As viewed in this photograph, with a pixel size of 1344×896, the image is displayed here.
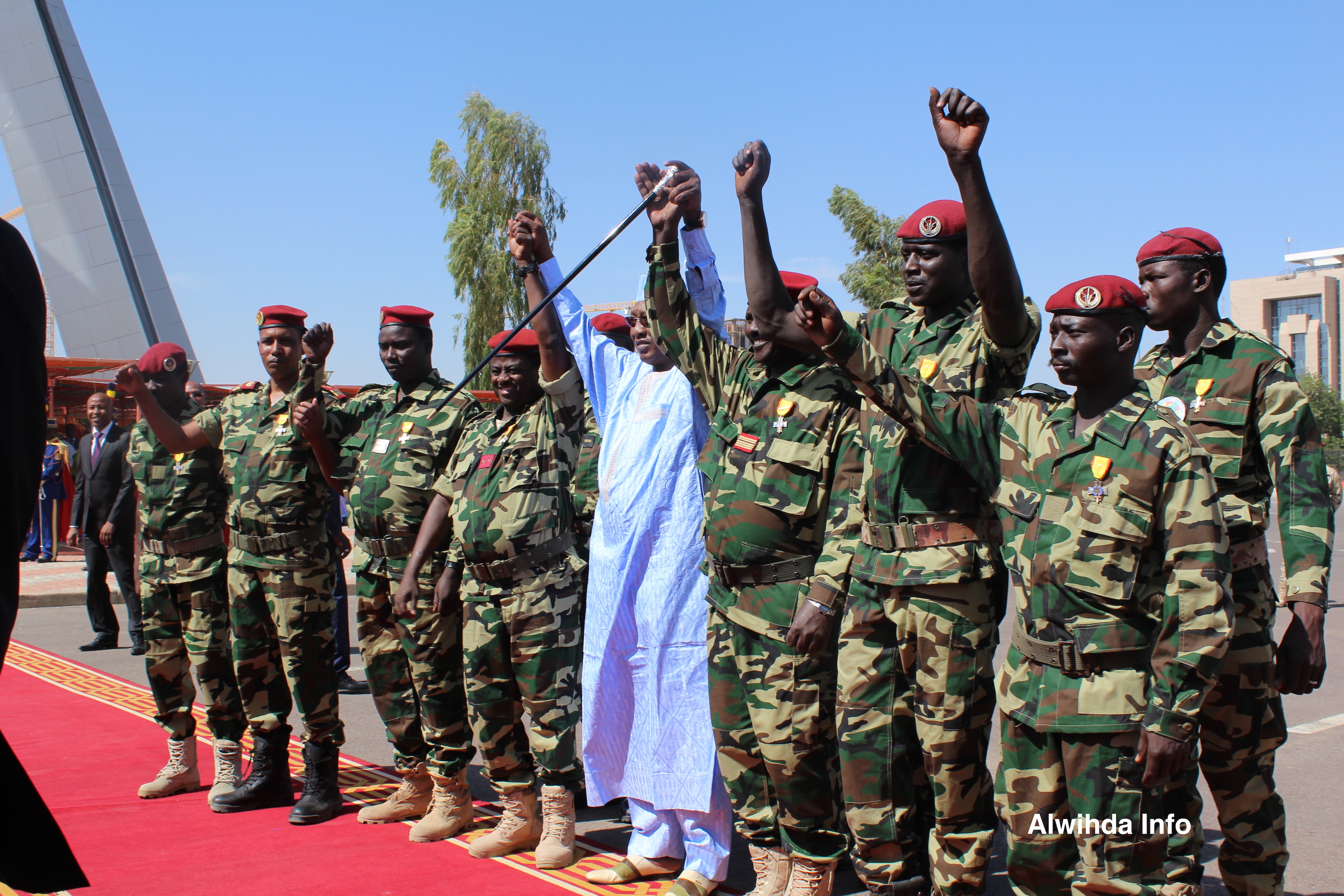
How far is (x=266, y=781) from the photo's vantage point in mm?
5215

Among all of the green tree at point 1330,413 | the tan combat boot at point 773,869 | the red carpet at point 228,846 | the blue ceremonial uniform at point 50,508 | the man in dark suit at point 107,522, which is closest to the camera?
the tan combat boot at point 773,869

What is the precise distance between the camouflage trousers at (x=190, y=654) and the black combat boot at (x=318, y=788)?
1.88 feet

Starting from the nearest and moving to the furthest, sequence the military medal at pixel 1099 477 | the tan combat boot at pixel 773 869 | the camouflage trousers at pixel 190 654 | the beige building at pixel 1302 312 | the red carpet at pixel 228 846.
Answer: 1. the military medal at pixel 1099 477
2. the tan combat boot at pixel 773 869
3. the red carpet at pixel 228 846
4. the camouflage trousers at pixel 190 654
5. the beige building at pixel 1302 312

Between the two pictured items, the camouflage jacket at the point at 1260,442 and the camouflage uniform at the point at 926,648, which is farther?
the camouflage jacket at the point at 1260,442

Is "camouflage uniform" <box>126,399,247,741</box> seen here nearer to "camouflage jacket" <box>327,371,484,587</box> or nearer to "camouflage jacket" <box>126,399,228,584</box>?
Answer: "camouflage jacket" <box>126,399,228,584</box>

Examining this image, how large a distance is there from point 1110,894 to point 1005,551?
91 cm

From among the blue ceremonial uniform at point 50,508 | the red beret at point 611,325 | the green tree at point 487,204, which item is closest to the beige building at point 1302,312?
the green tree at point 487,204

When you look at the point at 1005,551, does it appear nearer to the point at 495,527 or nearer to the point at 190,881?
the point at 495,527

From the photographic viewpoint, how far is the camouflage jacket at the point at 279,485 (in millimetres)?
5156

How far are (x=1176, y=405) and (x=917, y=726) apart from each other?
1349 mm

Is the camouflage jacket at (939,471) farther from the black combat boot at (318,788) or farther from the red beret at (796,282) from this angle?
the black combat boot at (318,788)

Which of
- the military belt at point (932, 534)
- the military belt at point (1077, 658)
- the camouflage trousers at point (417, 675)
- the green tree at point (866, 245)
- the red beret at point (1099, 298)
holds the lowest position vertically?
the camouflage trousers at point (417, 675)

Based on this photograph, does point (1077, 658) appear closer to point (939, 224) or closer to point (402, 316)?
point (939, 224)

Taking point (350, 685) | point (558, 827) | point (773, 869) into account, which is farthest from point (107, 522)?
point (773, 869)
